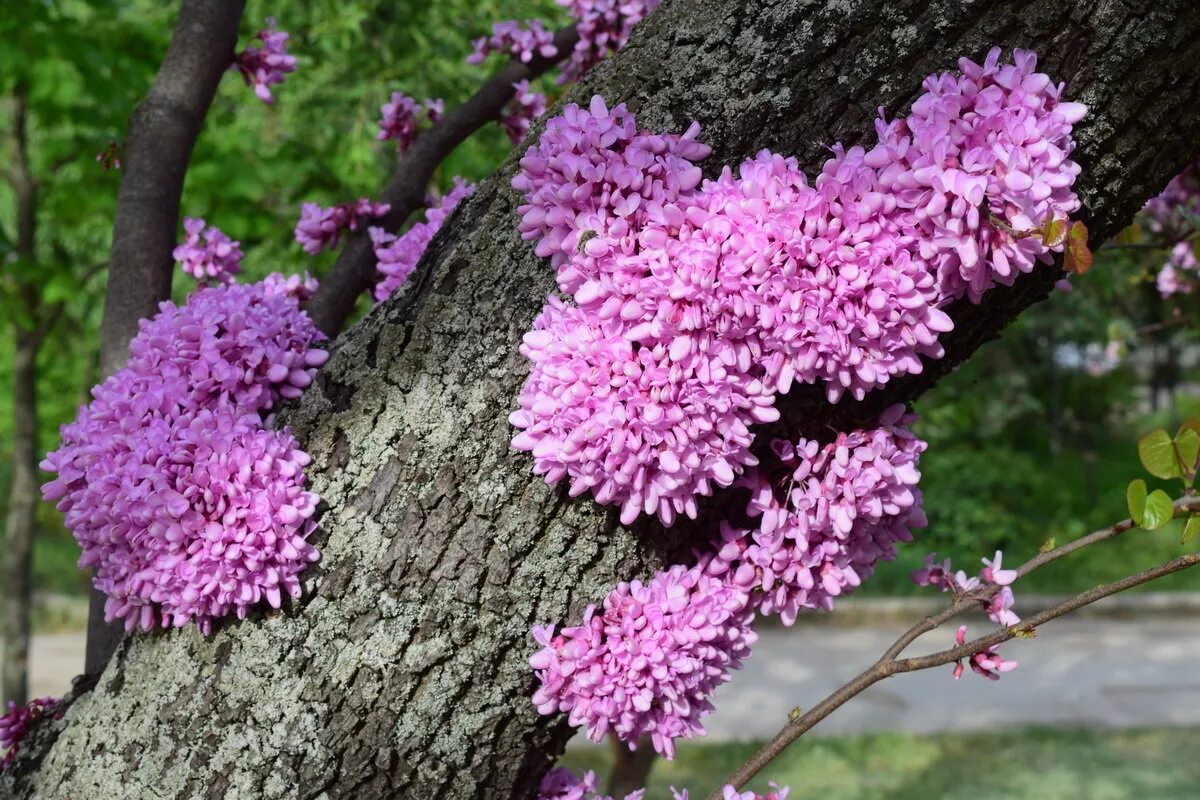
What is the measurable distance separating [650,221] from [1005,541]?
35.8 feet

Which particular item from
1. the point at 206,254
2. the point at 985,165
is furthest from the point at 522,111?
the point at 985,165

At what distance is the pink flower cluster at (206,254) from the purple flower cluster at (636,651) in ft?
3.94

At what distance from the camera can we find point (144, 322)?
1.71m

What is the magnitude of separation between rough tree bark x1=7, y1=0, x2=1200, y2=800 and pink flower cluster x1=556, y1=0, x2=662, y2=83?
0.91m

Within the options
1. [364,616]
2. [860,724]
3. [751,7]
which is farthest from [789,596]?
[860,724]

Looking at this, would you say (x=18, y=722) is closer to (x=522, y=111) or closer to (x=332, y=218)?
(x=332, y=218)

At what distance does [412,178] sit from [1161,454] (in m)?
1.62

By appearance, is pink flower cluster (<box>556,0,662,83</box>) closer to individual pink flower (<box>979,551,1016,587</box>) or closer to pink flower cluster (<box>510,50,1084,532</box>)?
pink flower cluster (<box>510,50,1084,532</box>)

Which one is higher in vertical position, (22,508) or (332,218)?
(22,508)

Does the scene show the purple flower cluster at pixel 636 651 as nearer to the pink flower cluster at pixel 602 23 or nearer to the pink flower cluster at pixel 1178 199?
the pink flower cluster at pixel 602 23

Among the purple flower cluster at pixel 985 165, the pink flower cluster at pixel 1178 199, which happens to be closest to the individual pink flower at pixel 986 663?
the purple flower cluster at pixel 985 165

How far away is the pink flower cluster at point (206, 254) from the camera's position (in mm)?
2225

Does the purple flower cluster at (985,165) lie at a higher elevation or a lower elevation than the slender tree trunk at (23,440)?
lower

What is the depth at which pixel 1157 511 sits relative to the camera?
1415 millimetres
